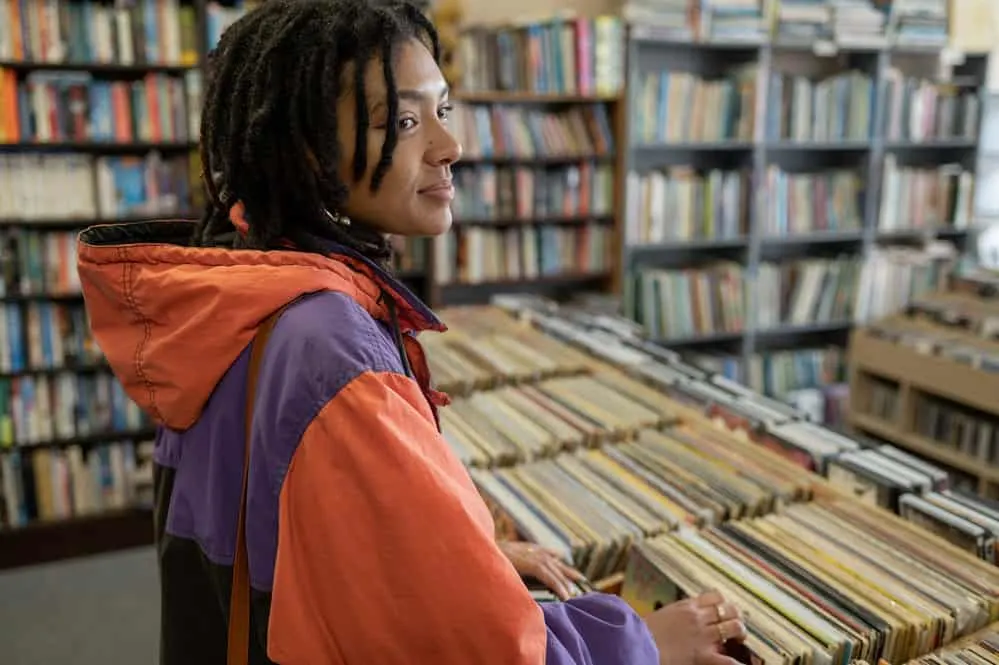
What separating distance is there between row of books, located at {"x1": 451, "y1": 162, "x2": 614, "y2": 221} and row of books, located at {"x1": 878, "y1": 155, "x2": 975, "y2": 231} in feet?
5.03

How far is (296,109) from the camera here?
29.8 inches

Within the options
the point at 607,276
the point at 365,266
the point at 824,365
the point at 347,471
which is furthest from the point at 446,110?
the point at 824,365

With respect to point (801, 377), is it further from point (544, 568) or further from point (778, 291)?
point (544, 568)

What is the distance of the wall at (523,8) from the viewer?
3572 millimetres

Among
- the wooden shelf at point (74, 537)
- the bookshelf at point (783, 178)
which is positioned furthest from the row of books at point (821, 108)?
the wooden shelf at point (74, 537)

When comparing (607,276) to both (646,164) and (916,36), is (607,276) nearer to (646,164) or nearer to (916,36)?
(646,164)

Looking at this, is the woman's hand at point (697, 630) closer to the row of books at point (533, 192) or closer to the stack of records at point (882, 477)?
the stack of records at point (882, 477)

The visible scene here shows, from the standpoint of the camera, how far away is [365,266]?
0.79m

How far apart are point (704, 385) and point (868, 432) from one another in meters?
1.65

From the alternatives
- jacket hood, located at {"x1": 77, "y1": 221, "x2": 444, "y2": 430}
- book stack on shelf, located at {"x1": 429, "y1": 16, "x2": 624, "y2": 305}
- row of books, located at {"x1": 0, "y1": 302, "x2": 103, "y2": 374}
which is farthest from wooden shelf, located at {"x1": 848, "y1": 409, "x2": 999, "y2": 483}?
row of books, located at {"x1": 0, "y1": 302, "x2": 103, "y2": 374}

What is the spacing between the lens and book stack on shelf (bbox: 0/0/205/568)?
2816 millimetres

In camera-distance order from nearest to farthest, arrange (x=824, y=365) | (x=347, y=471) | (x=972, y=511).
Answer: (x=347, y=471), (x=972, y=511), (x=824, y=365)

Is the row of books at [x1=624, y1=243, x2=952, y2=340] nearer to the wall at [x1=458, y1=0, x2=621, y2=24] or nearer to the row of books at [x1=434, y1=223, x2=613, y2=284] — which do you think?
the row of books at [x1=434, y1=223, x2=613, y2=284]

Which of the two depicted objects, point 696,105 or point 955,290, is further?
point 696,105
